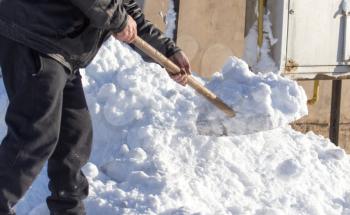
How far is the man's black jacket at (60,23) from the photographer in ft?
8.83

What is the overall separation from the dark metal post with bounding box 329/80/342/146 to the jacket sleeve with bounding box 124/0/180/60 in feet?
12.1

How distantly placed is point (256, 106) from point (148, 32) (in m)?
0.99

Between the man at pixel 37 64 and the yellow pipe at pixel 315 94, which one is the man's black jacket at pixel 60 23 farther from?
the yellow pipe at pixel 315 94

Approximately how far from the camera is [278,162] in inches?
163

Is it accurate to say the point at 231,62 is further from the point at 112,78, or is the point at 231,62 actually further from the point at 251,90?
the point at 112,78

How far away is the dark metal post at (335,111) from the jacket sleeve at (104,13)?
4.42 meters

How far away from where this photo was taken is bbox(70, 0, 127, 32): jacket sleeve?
2.69m

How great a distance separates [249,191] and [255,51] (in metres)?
2.37

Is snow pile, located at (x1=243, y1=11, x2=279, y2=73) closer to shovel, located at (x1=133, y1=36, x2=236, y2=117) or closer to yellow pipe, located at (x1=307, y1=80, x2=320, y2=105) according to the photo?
yellow pipe, located at (x1=307, y1=80, x2=320, y2=105)

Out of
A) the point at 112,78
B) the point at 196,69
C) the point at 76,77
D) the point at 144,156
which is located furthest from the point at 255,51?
the point at 76,77

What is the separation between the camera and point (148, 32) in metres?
3.45

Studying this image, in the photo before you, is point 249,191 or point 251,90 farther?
point 251,90

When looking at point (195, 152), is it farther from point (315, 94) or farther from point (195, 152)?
point (315, 94)

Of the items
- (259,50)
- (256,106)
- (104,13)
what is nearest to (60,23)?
(104,13)
